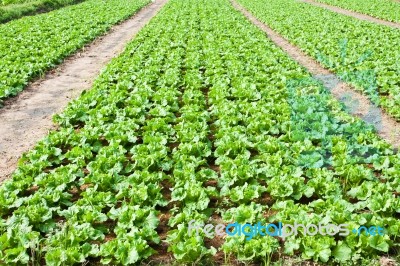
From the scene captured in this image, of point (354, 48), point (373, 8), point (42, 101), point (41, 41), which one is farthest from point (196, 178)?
point (373, 8)

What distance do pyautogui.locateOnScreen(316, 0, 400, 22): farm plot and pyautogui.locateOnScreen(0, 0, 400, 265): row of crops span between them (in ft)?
61.8

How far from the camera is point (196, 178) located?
6492 mm

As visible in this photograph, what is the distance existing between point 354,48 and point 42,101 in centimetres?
1183

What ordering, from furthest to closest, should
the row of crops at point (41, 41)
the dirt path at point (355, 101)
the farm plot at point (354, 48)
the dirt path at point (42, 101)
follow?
the row of crops at point (41, 41) < the farm plot at point (354, 48) < the dirt path at point (355, 101) < the dirt path at point (42, 101)

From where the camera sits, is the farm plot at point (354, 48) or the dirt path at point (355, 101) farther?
the farm plot at point (354, 48)

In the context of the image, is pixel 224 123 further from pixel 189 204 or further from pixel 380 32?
pixel 380 32

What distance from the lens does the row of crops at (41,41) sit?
13.2 meters

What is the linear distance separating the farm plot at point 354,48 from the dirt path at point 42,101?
830 cm

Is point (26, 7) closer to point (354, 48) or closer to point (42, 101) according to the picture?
point (42, 101)

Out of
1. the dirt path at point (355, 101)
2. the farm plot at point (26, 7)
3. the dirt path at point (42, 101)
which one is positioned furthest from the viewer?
the farm plot at point (26, 7)

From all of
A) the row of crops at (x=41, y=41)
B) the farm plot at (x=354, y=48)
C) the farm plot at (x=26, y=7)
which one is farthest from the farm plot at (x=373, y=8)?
the farm plot at (x=26, y=7)

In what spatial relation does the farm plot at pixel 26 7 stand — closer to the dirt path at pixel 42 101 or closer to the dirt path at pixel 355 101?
the dirt path at pixel 42 101

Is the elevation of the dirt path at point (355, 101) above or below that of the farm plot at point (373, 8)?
below

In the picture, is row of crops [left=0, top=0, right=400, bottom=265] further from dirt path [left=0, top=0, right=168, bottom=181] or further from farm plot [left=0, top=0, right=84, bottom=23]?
farm plot [left=0, top=0, right=84, bottom=23]
